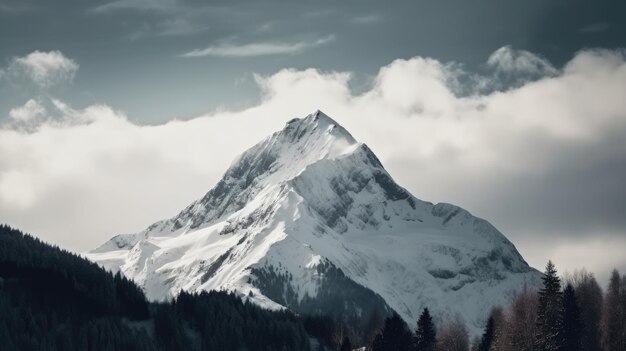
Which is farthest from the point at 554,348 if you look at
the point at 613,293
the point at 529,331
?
the point at 613,293

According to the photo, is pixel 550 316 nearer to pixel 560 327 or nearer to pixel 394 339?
pixel 560 327

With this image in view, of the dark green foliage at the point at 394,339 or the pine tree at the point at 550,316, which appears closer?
the pine tree at the point at 550,316

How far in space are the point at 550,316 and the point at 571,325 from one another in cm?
368

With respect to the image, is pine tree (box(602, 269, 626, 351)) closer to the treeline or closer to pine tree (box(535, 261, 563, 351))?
the treeline

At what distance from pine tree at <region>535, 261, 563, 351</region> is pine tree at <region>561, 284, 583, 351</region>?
813mm

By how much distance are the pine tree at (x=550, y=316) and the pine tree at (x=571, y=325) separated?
813mm

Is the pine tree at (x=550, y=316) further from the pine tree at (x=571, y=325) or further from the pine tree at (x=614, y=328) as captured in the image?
the pine tree at (x=614, y=328)

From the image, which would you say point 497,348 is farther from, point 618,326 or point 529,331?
point 618,326

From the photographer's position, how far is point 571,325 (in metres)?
187

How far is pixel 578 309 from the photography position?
18838 centimetres

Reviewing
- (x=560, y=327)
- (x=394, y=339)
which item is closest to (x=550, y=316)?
(x=560, y=327)

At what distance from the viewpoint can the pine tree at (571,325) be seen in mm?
186500

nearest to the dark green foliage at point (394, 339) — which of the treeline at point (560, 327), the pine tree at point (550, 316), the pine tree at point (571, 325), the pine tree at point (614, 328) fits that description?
the treeline at point (560, 327)

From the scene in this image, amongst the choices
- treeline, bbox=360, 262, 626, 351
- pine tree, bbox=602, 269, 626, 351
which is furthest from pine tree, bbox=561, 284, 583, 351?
pine tree, bbox=602, 269, 626, 351
